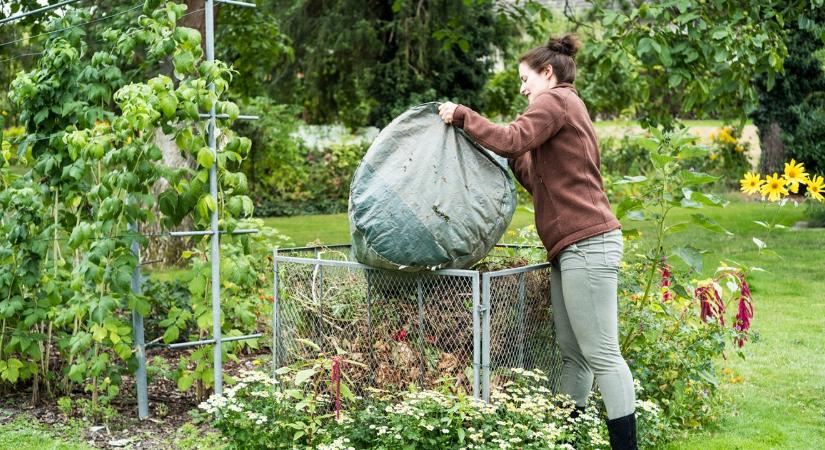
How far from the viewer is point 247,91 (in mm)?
11469

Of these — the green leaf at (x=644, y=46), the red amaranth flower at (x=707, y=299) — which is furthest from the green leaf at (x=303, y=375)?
the green leaf at (x=644, y=46)

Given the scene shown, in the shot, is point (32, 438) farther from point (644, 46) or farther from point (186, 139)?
point (644, 46)

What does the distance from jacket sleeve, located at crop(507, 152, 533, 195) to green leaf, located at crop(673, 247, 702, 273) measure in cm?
78

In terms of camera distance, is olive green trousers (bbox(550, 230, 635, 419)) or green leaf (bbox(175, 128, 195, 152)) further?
green leaf (bbox(175, 128, 195, 152))

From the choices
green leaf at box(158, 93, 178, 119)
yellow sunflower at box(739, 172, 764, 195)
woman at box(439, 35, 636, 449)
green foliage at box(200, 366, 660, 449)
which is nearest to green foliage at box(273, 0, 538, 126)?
yellow sunflower at box(739, 172, 764, 195)

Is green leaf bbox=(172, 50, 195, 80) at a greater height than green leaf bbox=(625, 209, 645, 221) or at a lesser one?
greater

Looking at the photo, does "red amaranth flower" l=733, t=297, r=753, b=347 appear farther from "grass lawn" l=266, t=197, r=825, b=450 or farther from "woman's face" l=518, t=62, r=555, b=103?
"woman's face" l=518, t=62, r=555, b=103

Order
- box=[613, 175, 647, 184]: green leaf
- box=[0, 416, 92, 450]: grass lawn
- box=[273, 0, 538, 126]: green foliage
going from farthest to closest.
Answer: box=[273, 0, 538, 126]: green foliage
box=[0, 416, 92, 450]: grass lawn
box=[613, 175, 647, 184]: green leaf

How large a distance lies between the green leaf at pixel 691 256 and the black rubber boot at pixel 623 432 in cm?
82

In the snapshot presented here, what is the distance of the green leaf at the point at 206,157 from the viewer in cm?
414

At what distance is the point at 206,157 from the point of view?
13.6 ft

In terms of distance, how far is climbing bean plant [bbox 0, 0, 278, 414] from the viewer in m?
4.10

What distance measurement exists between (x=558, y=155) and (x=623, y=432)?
42.2 inches

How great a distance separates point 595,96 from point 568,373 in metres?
14.2
